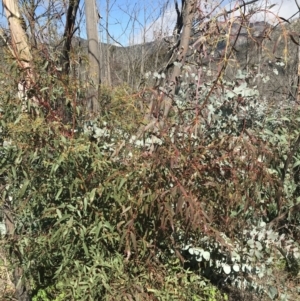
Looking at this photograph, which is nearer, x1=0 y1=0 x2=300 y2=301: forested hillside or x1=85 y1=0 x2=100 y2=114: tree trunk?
x1=0 y1=0 x2=300 y2=301: forested hillside

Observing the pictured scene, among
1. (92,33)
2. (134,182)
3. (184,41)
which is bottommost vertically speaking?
(134,182)

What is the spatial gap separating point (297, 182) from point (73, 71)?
184 cm

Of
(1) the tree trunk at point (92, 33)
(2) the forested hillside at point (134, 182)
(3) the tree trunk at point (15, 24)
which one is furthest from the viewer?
(1) the tree trunk at point (92, 33)

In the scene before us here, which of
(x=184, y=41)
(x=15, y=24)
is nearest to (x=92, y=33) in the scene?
(x=184, y=41)

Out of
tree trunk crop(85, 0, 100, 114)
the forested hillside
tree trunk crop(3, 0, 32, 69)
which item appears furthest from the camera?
tree trunk crop(85, 0, 100, 114)

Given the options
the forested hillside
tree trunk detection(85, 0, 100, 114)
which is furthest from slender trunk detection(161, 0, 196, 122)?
tree trunk detection(85, 0, 100, 114)

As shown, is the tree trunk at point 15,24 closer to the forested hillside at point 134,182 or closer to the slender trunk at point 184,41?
the forested hillside at point 134,182

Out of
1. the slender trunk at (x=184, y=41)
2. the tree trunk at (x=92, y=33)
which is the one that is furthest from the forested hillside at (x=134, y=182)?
the tree trunk at (x=92, y=33)

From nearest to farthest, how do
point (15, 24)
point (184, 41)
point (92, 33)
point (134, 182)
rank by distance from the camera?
point (134, 182), point (15, 24), point (184, 41), point (92, 33)

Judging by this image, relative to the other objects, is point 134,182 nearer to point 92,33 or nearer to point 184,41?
point 184,41

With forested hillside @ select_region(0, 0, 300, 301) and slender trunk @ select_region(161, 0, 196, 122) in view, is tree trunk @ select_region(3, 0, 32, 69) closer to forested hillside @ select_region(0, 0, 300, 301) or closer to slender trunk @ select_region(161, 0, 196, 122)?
forested hillside @ select_region(0, 0, 300, 301)

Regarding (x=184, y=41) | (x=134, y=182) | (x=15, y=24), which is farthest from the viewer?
(x=184, y=41)

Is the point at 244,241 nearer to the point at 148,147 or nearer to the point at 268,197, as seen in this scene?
the point at 268,197

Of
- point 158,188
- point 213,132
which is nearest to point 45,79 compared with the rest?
point 158,188
